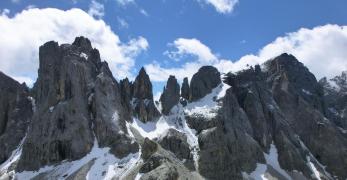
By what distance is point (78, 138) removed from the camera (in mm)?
154250

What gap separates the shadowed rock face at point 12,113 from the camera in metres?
172

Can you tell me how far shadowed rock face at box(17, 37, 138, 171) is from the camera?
153 m

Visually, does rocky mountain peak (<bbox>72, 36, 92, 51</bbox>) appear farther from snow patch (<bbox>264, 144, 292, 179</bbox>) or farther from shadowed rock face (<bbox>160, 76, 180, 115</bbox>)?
snow patch (<bbox>264, 144, 292, 179</bbox>)

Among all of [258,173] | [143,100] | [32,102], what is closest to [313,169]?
[258,173]

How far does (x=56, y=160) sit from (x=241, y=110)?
246ft

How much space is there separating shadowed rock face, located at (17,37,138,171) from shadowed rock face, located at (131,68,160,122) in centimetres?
785

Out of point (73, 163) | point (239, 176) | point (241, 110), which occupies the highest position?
point (241, 110)

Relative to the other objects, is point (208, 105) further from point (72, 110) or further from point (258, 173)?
point (72, 110)

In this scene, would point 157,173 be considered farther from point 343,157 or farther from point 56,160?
point 343,157

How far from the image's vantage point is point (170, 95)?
193375mm

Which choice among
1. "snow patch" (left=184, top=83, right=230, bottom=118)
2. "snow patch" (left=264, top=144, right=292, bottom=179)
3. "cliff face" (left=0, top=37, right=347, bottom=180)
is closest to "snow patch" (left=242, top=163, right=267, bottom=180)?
"cliff face" (left=0, top=37, right=347, bottom=180)

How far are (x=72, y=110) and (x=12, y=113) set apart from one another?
37.1 meters

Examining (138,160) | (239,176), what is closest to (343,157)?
(239,176)

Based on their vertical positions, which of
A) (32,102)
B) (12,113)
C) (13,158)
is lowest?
(13,158)
